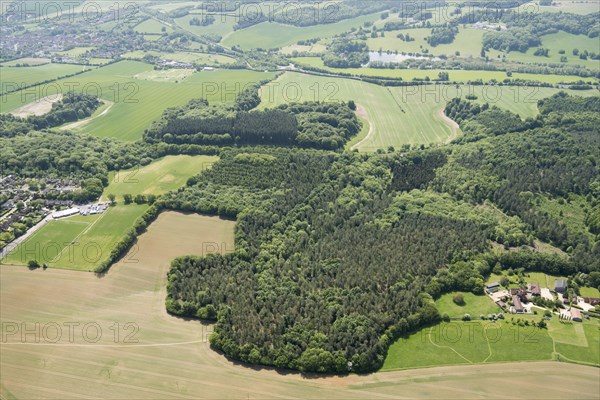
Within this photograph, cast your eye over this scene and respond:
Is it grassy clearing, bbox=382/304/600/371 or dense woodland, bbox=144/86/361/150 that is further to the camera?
dense woodland, bbox=144/86/361/150

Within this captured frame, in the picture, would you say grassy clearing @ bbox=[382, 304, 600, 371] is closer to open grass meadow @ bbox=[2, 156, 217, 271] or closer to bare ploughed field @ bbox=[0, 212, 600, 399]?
bare ploughed field @ bbox=[0, 212, 600, 399]

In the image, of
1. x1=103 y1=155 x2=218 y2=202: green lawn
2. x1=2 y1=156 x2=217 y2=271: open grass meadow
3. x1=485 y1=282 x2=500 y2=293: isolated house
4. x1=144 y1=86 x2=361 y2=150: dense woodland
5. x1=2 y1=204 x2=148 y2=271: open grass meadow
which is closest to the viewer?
x1=485 y1=282 x2=500 y2=293: isolated house

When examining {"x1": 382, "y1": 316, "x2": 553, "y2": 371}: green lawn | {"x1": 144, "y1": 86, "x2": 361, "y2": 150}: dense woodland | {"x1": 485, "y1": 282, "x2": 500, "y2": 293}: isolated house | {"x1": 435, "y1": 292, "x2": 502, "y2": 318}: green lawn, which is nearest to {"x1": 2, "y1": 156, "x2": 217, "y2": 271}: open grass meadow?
{"x1": 144, "y1": 86, "x2": 361, "y2": 150}: dense woodland

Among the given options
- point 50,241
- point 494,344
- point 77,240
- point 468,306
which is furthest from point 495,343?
point 50,241

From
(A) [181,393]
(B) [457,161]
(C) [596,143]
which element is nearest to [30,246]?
(A) [181,393]

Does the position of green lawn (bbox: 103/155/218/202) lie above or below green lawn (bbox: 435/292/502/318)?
above

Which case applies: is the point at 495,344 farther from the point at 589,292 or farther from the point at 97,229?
the point at 97,229

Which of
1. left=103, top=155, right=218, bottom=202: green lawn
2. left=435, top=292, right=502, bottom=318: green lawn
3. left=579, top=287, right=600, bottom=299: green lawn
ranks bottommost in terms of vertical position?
left=435, top=292, right=502, bottom=318: green lawn
